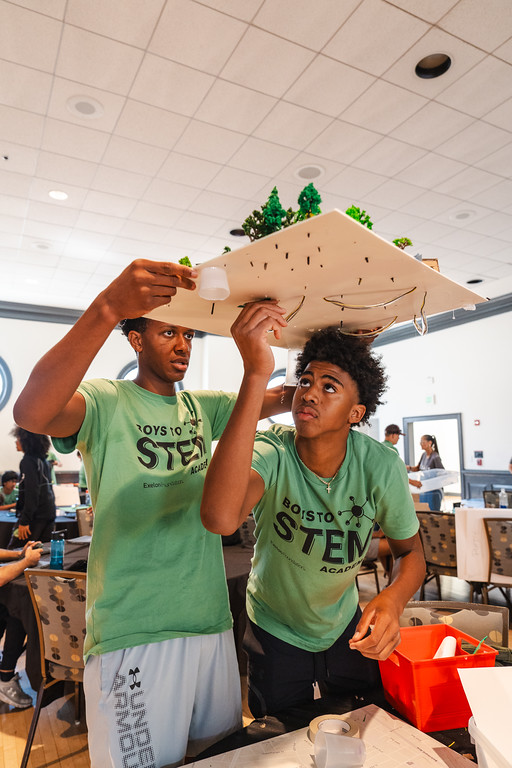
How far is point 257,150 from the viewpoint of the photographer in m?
4.32

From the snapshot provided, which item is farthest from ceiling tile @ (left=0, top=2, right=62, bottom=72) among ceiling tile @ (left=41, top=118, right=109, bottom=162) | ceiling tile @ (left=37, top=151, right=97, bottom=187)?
ceiling tile @ (left=37, top=151, right=97, bottom=187)

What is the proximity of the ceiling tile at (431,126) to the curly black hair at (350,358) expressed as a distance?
313cm

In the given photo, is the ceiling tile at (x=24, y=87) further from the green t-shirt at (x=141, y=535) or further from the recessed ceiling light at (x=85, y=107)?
the green t-shirt at (x=141, y=535)

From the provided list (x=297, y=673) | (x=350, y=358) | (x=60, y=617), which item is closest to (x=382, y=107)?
(x=350, y=358)

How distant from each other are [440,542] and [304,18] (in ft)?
13.0

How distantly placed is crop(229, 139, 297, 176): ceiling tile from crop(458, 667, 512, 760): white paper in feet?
13.7

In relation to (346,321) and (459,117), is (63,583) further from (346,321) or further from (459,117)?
(459,117)

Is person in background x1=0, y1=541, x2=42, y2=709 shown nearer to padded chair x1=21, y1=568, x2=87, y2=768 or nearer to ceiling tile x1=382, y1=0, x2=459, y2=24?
padded chair x1=21, y1=568, x2=87, y2=768

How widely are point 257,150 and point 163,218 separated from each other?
71.1 inches

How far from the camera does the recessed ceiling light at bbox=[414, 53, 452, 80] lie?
3.25m

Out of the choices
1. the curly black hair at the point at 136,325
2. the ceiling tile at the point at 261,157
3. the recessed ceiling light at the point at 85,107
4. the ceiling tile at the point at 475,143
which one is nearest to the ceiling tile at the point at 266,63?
the ceiling tile at the point at 261,157

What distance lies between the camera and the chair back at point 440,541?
4172 mm

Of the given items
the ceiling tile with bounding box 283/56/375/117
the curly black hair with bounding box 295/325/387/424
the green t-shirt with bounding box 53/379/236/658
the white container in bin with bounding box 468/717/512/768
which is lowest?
the white container in bin with bounding box 468/717/512/768

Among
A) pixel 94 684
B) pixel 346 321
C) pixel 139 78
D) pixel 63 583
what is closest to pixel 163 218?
pixel 139 78
